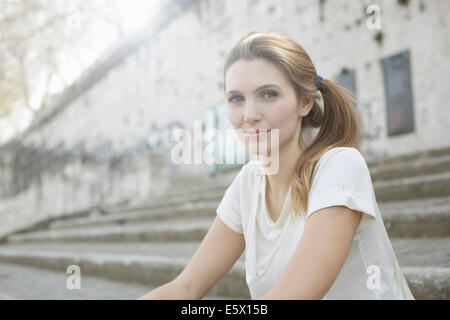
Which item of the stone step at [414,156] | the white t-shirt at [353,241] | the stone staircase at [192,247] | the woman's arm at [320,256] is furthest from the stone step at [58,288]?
the stone step at [414,156]

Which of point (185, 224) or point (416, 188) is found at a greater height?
point (416, 188)

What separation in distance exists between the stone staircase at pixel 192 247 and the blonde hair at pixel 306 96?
864 mm

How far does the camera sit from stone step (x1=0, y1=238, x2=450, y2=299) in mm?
1886

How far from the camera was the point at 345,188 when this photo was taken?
1.20 metres

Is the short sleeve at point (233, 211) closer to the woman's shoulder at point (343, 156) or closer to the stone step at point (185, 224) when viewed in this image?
the woman's shoulder at point (343, 156)

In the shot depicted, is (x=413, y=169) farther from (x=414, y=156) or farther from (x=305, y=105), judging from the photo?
(x=305, y=105)

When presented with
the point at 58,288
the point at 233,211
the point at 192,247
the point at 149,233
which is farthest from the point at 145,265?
the point at 233,211

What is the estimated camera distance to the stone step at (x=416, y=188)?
10.1 ft

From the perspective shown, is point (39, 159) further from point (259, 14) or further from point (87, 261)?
point (87, 261)

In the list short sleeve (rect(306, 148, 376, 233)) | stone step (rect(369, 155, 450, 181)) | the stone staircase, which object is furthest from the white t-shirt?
stone step (rect(369, 155, 450, 181))

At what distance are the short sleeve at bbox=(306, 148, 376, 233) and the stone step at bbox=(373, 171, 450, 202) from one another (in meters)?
2.12

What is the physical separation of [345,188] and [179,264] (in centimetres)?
206

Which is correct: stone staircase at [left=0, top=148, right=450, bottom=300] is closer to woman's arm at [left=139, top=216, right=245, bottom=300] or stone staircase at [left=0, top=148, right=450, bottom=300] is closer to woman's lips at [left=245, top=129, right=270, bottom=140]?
woman's arm at [left=139, top=216, right=245, bottom=300]

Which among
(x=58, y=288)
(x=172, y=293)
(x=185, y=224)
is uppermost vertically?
(x=185, y=224)
